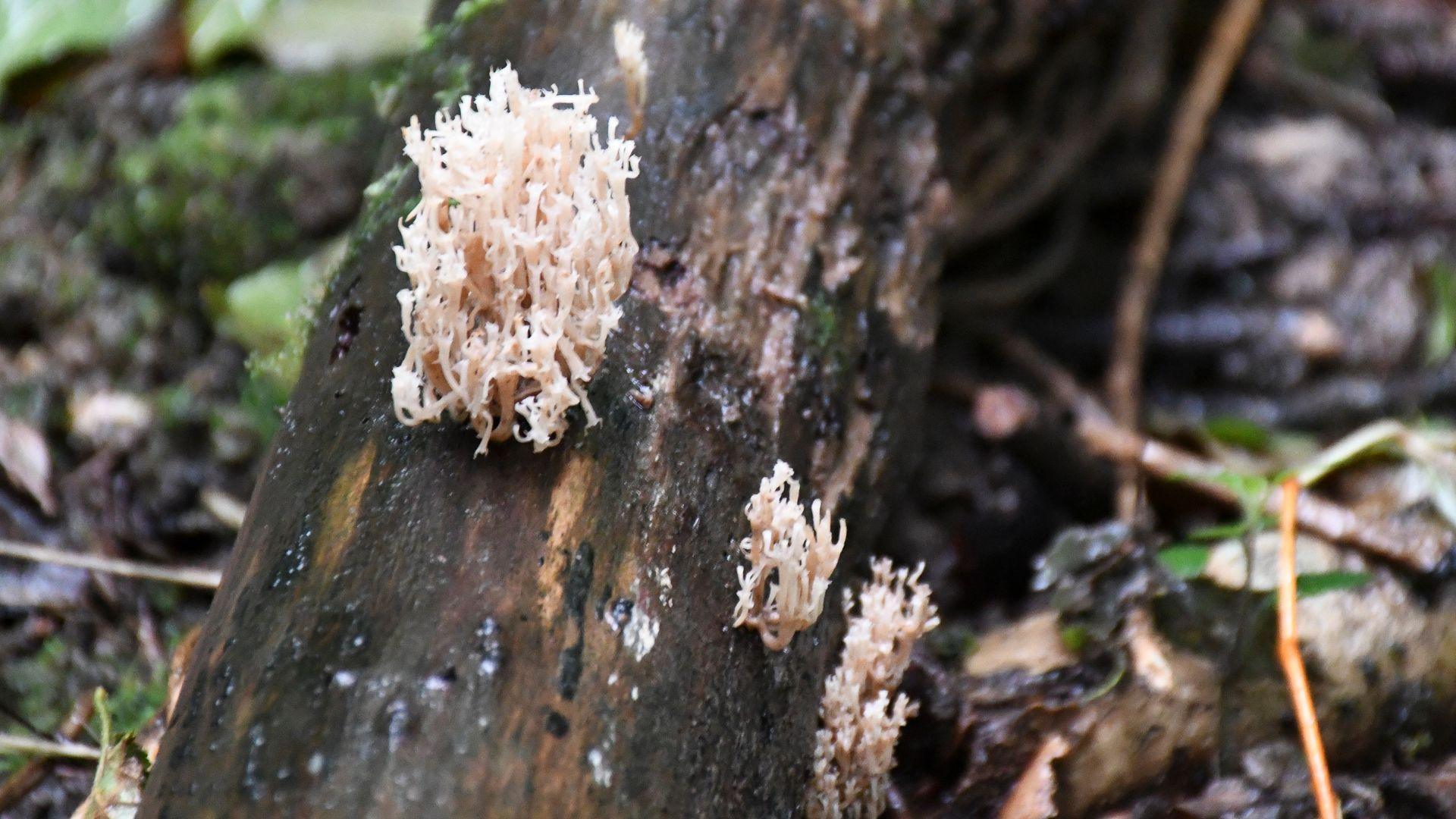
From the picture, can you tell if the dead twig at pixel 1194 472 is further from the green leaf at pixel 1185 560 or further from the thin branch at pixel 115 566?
the thin branch at pixel 115 566

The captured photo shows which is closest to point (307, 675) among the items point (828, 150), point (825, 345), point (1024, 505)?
point (825, 345)

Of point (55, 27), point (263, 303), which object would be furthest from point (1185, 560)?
point (55, 27)

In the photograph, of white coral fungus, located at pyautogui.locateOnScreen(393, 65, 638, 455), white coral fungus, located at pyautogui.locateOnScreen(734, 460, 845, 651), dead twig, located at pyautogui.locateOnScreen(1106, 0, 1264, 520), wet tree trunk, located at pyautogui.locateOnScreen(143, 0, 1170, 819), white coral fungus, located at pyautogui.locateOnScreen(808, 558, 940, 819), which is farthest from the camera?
dead twig, located at pyautogui.locateOnScreen(1106, 0, 1264, 520)

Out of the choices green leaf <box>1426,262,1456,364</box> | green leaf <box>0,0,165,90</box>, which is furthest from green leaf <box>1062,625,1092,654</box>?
green leaf <box>0,0,165,90</box>

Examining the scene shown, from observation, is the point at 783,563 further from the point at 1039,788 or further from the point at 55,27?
the point at 55,27

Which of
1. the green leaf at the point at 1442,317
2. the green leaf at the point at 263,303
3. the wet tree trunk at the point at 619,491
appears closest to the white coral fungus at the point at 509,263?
the wet tree trunk at the point at 619,491

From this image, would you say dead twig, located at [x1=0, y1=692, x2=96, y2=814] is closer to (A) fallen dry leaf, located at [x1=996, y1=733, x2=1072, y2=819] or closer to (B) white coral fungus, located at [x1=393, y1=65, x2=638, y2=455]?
(B) white coral fungus, located at [x1=393, y1=65, x2=638, y2=455]
